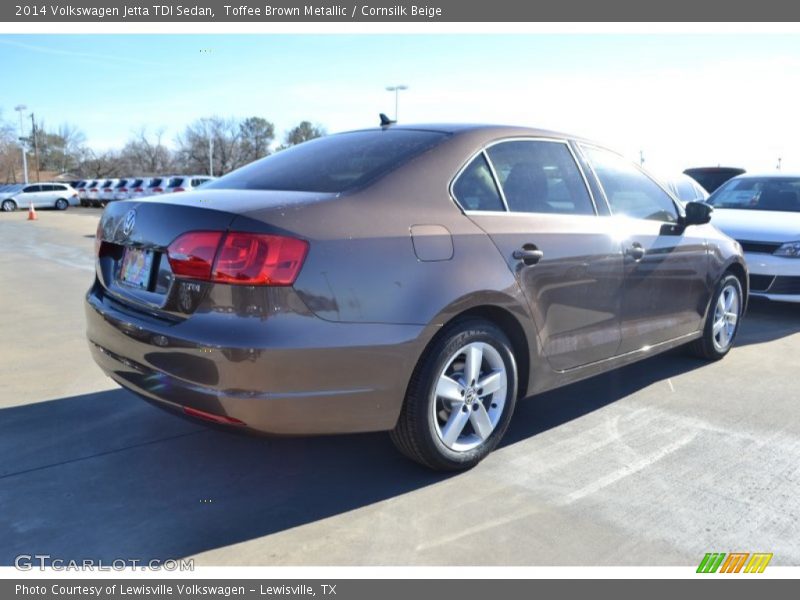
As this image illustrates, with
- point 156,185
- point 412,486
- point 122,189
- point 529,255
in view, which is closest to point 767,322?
point 529,255

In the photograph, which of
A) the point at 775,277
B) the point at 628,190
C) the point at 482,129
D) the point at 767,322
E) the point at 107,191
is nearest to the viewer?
the point at 482,129

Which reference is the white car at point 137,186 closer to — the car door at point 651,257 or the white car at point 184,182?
the white car at point 184,182

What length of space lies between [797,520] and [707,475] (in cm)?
47

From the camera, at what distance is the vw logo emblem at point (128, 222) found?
3201mm

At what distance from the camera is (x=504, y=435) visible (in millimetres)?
3904

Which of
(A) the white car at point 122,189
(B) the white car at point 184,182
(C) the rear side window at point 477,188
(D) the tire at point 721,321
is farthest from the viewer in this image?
(A) the white car at point 122,189

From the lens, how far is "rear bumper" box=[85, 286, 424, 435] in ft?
8.86

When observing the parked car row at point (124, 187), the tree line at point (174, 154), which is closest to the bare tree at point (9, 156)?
the tree line at point (174, 154)

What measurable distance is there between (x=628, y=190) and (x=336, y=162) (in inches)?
80.8

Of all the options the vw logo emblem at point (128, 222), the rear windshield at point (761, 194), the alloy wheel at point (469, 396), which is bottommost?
Result: the alloy wheel at point (469, 396)

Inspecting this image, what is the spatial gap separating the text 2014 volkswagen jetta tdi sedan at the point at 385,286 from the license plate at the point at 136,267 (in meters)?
0.01

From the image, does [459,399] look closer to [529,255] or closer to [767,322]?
[529,255]

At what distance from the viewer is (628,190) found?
178 inches
